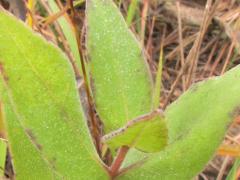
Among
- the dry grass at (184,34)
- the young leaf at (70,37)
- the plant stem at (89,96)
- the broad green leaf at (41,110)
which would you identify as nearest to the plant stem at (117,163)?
the broad green leaf at (41,110)

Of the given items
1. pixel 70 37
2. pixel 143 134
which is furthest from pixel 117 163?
pixel 70 37

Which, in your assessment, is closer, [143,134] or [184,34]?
[143,134]

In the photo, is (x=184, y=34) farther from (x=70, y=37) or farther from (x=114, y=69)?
(x=114, y=69)

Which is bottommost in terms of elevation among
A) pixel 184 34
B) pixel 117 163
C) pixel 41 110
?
pixel 184 34

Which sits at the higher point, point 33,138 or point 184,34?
point 33,138

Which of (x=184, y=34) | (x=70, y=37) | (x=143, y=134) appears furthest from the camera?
(x=184, y=34)

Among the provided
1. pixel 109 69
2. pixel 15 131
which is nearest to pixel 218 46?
pixel 109 69
